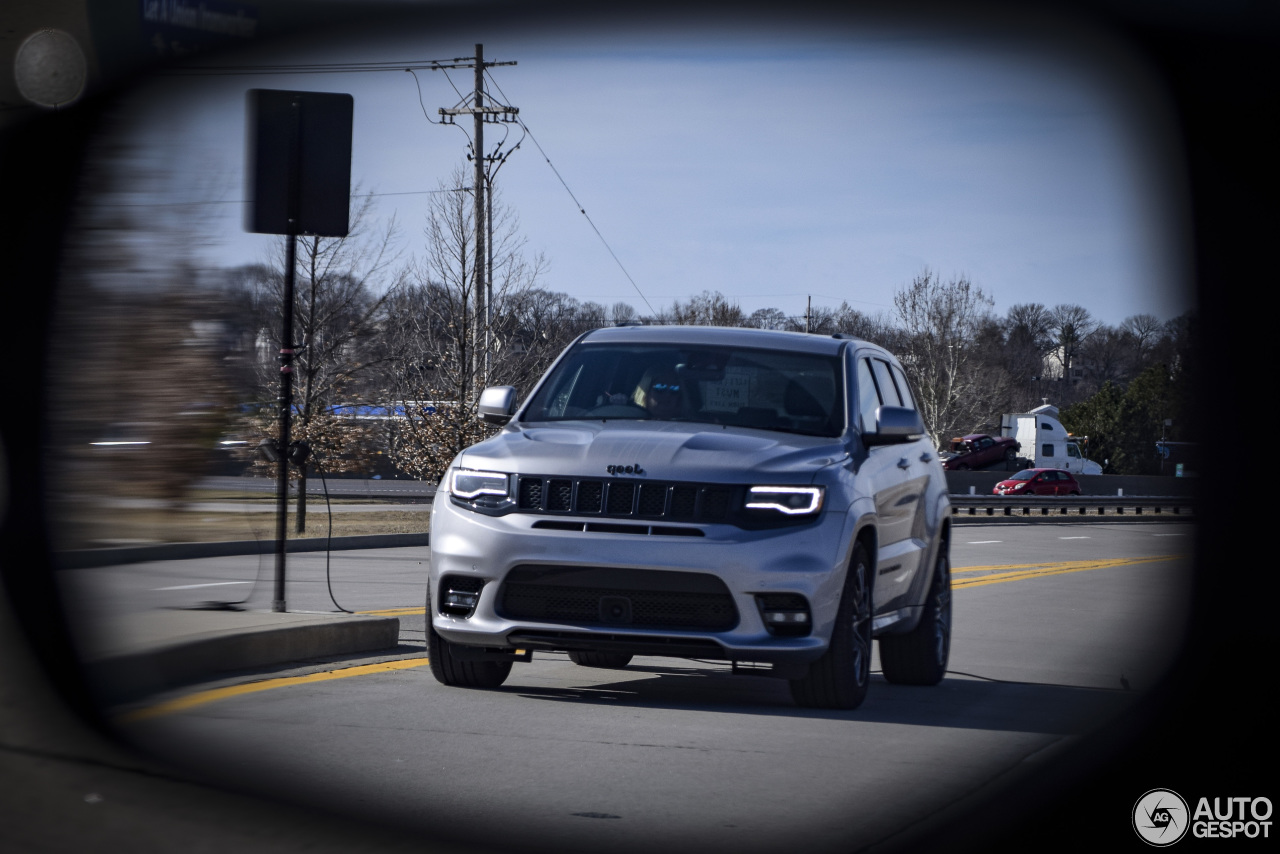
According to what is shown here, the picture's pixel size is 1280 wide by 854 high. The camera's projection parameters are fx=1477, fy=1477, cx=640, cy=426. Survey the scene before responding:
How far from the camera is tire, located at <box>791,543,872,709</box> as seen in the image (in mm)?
6703

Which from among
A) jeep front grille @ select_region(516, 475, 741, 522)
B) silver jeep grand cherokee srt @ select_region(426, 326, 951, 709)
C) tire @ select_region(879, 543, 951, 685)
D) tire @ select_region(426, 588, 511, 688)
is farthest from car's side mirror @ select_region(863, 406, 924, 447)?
tire @ select_region(426, 588, 511, 688)

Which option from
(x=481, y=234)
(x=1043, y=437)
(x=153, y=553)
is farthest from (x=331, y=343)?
(x=1043, y=437)

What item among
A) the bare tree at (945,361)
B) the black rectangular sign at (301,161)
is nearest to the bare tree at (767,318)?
the bare tree at (945,361)

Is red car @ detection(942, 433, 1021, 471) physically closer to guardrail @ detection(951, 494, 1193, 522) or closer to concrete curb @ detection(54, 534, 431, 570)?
guardrail @ detection(951, 494, 1193, 522)

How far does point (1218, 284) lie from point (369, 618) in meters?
5.53

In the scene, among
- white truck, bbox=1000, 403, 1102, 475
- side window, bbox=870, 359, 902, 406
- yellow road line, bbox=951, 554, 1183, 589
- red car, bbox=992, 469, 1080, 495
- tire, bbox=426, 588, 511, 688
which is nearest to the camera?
tire, bbox=426, 588, 511, 688

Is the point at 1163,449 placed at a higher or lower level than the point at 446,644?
higher

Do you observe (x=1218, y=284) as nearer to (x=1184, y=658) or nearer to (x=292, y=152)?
(x=1184, y=658)

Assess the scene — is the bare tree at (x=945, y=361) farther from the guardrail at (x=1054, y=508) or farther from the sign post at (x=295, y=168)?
the sign post at (x=295, y=168)

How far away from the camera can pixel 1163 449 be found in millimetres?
7711

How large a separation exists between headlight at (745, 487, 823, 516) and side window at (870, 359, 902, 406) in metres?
2.07

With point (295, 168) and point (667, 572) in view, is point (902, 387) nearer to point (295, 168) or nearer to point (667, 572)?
point (667, 572)

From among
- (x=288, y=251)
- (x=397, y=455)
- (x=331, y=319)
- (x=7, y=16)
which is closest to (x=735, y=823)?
(x=288, y=251)

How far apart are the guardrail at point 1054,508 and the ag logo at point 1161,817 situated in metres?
35.5
